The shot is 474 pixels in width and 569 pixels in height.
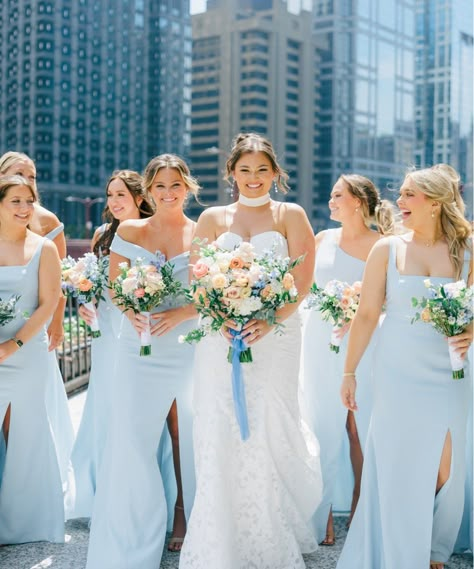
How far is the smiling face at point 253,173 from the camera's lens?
14.5 feet

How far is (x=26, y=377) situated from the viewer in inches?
186

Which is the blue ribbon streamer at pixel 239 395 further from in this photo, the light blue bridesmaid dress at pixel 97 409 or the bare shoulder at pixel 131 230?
the light blue bridesmaid dress at pixel 97 409

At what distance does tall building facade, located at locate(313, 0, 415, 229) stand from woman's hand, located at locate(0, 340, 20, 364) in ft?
439

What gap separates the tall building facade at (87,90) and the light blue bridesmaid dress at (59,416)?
11293 centimetres

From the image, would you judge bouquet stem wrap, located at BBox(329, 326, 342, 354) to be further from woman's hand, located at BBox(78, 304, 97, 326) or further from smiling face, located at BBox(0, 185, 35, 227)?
smiling face, located at BBox(0, 185, 35, 227)

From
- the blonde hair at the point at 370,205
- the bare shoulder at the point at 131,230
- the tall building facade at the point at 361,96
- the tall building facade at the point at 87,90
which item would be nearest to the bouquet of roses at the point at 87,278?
the bare shoulder at the point at 131,230

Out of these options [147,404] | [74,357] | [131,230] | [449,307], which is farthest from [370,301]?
[74,357]

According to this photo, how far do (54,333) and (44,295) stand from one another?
3.20ft

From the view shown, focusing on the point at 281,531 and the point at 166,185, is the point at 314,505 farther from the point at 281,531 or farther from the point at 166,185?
the point at 166,185

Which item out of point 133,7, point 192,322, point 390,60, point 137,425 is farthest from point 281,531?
point 390,60

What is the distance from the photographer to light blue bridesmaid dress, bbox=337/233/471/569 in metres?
3.93

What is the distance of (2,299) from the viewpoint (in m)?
4.57

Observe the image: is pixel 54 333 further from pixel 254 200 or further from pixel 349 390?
pixel 349 390

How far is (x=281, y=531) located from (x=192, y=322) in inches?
52.8
